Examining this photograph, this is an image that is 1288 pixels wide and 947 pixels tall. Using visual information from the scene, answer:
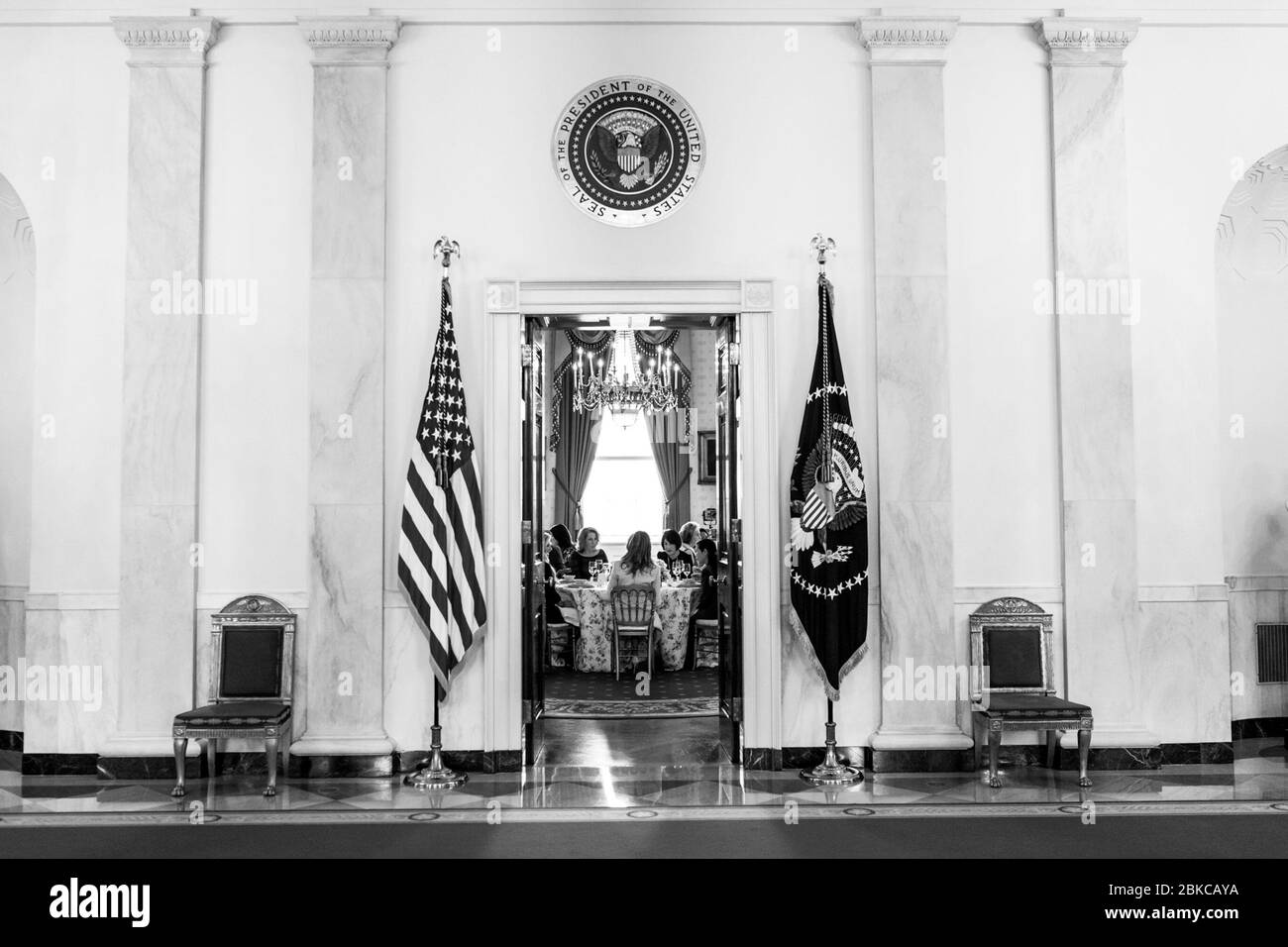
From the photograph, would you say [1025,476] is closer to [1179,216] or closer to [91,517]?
[1179,216]

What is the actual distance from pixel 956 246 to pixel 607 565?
5.96 m

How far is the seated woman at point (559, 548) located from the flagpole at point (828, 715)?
5556 mm

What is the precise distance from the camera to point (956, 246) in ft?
21.9

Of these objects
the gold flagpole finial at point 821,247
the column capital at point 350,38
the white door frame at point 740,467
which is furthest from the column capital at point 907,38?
the column capital at point 350,38

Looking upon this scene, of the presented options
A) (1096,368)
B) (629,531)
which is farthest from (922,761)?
(629,531)

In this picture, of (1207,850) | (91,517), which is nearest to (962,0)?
(1207,850)

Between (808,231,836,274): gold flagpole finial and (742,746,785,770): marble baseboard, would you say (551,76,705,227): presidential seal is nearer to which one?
(808,231,836,274): gold flagpole finial

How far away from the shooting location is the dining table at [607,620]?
10.1 metres

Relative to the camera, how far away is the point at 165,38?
21.5ft

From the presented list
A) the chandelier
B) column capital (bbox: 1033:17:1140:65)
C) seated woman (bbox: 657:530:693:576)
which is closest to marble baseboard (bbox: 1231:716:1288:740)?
column capital (bbox: 1033:17:1140:65)

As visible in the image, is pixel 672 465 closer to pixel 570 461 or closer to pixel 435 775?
pixel 570 461

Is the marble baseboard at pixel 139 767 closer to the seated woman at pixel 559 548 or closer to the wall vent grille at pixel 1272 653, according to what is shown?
the seated woman at pixel 559 548

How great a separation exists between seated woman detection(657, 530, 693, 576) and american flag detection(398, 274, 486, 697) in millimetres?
5101

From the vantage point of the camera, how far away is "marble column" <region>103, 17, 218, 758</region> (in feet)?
21.0
